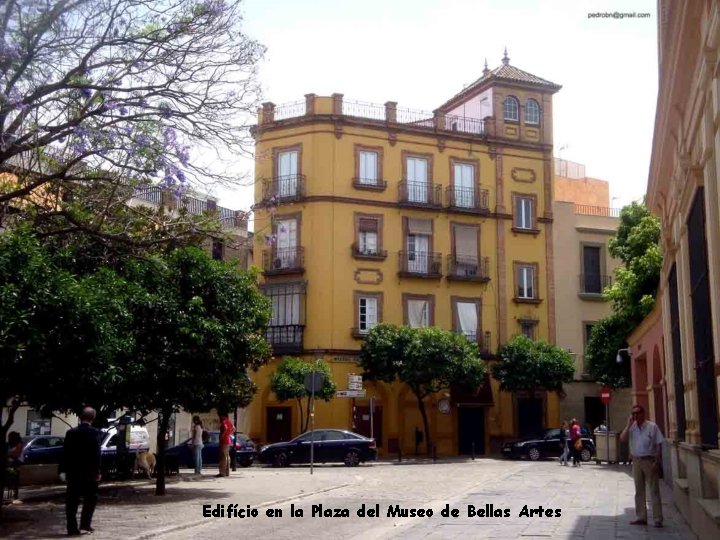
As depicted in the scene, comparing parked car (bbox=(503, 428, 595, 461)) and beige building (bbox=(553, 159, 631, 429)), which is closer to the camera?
parked car (bbox=(503, 428, 595, 461))

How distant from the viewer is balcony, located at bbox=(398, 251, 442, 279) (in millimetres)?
43625

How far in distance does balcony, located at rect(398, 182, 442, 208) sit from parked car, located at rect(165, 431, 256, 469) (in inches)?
623

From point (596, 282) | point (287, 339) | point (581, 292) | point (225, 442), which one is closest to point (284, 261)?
point (287, 339)

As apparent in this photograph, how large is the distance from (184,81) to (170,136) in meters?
0.99

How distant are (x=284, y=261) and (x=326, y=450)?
40.5 feet

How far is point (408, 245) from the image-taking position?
145 feet

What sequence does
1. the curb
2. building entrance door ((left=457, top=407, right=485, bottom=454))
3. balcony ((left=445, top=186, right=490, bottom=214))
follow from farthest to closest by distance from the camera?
1. balcony ((left=445, top=186, right=490, bottom=214))
2. building entrance door ((left=457, top=407, right=485, bottom=454))
3. the curb

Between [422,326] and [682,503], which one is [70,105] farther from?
[422,326]

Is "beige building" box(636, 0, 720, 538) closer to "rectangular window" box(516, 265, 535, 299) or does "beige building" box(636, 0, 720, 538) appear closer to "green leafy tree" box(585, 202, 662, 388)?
"green leafy tree" box(585, 202, 662, 388)

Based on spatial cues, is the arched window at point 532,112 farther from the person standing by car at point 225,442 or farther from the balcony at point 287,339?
the person standing by car at point 225,442

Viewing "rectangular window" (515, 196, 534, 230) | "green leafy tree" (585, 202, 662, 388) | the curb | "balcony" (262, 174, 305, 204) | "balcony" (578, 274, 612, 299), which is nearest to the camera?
the curb

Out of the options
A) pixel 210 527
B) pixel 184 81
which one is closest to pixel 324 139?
pixel 184 81

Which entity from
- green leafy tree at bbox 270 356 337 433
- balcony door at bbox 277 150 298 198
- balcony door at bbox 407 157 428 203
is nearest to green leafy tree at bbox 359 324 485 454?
green leafy tree at bbox 270 356 337 433

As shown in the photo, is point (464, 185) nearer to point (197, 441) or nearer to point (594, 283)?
point (594, 283)
